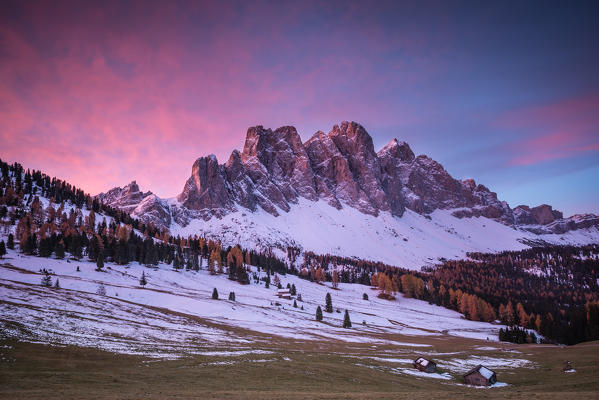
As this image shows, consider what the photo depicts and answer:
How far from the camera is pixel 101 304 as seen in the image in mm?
67875

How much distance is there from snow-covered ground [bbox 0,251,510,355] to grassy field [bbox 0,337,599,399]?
6920 millimetres

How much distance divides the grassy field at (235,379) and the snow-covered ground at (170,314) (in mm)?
6920

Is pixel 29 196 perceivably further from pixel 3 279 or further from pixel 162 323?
pixel 162 323

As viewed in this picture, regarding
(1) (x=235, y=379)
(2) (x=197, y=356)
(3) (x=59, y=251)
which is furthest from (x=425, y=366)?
(3) (x=59, y=251)

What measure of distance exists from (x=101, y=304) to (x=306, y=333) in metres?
44.2

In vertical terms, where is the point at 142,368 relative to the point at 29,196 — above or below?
below

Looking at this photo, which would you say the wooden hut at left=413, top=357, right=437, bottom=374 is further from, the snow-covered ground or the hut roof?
the snow-covered ground

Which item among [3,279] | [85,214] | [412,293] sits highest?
[85,214]

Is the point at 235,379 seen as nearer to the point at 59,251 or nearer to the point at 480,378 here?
the point at 480,378

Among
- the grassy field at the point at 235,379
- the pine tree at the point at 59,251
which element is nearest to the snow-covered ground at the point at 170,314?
the pine tree at the point at 59,251

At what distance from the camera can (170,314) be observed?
72.1m

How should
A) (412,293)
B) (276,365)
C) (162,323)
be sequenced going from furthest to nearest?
(412,293), (162,323), (276,365)

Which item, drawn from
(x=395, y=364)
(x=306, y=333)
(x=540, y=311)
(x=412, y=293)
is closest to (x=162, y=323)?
(x=306, y=333)

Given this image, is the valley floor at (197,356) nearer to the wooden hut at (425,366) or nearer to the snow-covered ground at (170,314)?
the snow-covered ground at (170,314)
